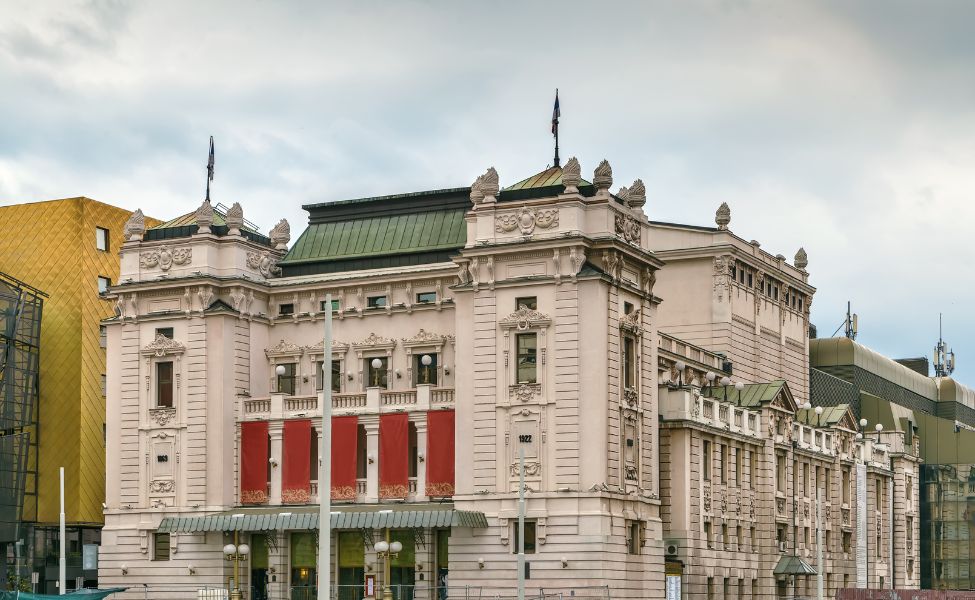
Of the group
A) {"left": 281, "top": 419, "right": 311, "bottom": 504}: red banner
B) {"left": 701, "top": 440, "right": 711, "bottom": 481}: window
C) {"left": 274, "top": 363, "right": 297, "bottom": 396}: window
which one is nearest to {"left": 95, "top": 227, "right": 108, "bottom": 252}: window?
{"left": 274, "top": 363, "right": 297, "bottom": 396}: window

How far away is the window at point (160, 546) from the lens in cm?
9981

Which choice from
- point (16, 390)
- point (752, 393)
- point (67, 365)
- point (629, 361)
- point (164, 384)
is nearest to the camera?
point (629, 361)

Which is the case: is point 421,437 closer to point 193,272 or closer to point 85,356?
point 193,272

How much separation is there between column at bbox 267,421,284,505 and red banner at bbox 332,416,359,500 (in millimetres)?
3520

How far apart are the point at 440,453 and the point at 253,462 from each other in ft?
40.1

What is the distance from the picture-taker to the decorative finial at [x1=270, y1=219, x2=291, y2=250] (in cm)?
10581

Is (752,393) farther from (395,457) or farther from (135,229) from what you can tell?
(135,229)

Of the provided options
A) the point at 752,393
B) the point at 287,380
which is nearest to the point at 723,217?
the point at 752,393

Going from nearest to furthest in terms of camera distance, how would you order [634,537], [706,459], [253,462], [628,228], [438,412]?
1. [634,537]
2. [628,228]
3. [438,412]
4. [253,462]
5. [706,459]

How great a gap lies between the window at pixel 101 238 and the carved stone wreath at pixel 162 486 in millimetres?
30289

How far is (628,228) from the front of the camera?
9400cm

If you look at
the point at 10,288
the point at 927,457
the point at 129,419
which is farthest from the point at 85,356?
the point at 927,457

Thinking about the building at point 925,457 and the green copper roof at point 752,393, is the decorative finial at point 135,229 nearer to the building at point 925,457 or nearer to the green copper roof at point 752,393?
the green copper roof at point 752,393

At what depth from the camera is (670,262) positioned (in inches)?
4663
